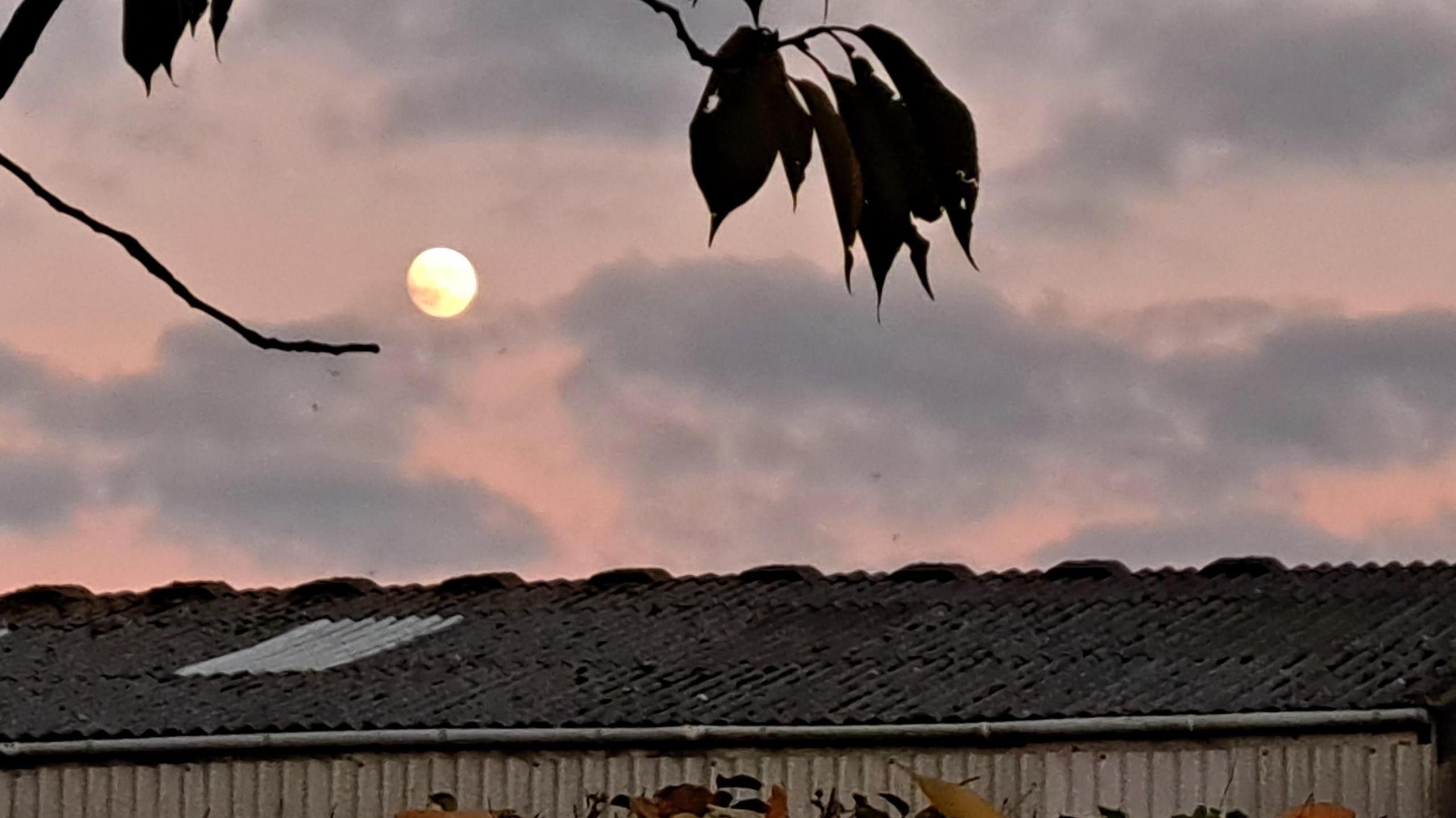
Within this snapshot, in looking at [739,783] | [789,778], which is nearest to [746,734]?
[789,778]

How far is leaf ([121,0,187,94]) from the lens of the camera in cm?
245

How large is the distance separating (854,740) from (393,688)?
387 cm

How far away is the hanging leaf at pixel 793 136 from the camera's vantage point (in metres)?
2.24

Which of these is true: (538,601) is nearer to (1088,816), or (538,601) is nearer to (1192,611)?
(1192,611)

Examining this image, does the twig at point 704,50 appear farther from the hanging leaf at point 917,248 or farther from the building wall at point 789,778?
the building wall at point 789,778

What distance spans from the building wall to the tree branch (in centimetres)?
1313

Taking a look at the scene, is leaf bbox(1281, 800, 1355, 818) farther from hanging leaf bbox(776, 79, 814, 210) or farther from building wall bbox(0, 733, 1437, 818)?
building wall bbox(0, 733, 1437, 818)

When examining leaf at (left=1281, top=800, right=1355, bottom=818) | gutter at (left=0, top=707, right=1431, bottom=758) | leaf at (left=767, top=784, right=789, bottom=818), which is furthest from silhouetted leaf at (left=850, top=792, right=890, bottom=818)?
gutter at (left=0, top=707, right=1431, bottom=758)

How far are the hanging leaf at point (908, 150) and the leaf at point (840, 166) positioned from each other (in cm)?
4

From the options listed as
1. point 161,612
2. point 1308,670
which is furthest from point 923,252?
point 161,612

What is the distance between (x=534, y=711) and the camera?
1861cm

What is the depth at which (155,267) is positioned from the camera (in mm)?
2766

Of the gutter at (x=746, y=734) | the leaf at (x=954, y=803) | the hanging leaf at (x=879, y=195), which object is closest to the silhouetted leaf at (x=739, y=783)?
the leaf at (x=954, y=803)

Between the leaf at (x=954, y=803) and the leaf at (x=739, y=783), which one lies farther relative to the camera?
the leaf at (x=739, y=783)
